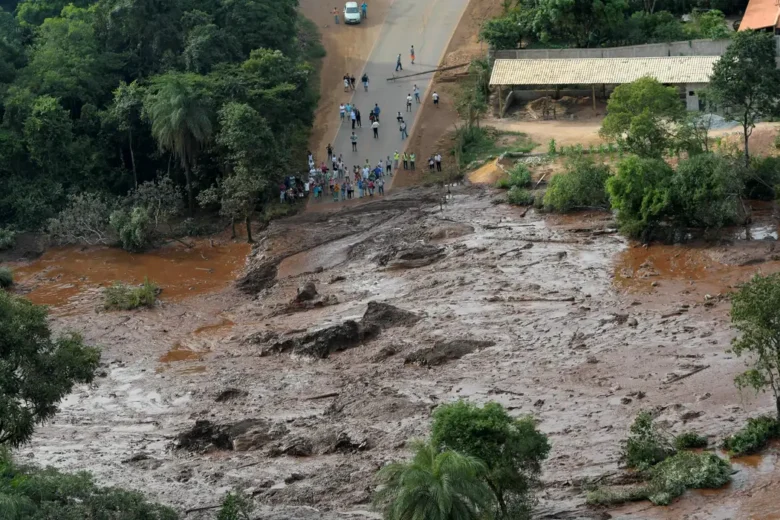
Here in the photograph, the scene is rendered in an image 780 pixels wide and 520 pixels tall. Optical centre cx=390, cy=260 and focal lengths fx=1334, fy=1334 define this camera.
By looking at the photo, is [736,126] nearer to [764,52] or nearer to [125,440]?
[764,52]

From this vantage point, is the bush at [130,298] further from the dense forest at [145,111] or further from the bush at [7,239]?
the bush at [7,239]

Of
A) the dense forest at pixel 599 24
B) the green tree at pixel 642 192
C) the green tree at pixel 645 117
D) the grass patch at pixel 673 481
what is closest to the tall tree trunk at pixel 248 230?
the green tree at pixel 645 117

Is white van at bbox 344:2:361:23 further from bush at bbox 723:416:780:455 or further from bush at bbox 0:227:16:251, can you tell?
bush at bbox 723:416:780:455

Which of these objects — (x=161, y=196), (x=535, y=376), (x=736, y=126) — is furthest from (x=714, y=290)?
(x=161, y=196)

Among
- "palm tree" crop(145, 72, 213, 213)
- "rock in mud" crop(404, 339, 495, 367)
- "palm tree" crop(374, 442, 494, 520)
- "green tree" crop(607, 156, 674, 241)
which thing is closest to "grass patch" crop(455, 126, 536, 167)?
"green tree" crop(607, 156, 674, 241)

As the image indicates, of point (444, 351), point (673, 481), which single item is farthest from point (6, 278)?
point (673, 481)
